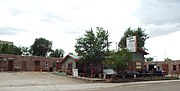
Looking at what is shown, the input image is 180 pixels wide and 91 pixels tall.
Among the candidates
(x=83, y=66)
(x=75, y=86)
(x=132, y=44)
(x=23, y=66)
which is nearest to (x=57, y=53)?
(x=23, y=66)

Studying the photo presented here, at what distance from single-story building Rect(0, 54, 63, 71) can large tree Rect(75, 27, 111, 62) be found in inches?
625

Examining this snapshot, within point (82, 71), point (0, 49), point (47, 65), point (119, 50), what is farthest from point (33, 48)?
point (119, 50)

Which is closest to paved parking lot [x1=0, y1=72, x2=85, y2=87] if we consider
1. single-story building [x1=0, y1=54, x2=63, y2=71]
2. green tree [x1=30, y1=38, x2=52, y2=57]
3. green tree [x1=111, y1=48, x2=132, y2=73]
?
green tree [x1=111, y1=48, x2=132, y2=73]

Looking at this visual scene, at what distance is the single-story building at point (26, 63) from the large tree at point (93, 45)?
15887 mm

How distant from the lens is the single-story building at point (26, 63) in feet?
167

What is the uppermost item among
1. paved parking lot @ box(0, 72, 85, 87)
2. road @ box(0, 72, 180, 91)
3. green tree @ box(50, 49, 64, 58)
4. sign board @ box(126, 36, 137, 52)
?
green tree @ box(50, 49, 64, 58)

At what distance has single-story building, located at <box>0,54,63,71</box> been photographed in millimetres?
50844

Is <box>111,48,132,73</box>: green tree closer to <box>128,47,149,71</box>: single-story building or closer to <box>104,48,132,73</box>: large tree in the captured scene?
<box>104,48,132,73</box>: large tree

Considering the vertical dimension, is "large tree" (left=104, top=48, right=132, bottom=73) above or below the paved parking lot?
above

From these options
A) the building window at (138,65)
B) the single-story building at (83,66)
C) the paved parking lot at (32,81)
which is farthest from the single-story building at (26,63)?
the building window at (138,65)

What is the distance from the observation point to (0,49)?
80625 millimetres

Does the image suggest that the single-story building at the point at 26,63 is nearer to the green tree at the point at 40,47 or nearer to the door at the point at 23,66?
the door at the point at 23,66

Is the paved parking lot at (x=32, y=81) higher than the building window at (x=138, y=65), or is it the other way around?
the building window at (x=138, y=65)

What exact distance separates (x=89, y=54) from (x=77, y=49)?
2018 mm
